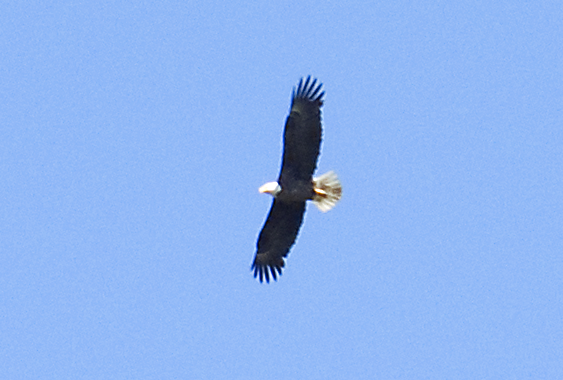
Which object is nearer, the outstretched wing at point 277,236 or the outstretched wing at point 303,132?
the outstretched wing at point 303,132

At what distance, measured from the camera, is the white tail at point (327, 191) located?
49.8ft

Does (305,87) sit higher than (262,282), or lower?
higher

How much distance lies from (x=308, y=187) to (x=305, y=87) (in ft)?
4.31

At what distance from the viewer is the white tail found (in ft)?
49.8

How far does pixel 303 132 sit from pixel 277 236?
5.89 feet

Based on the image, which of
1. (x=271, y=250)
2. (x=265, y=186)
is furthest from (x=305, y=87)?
(x=271, y=250)

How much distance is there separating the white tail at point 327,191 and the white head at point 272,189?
22.0 inches

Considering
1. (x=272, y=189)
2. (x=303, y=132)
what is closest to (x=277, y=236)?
(x=272, y=189)

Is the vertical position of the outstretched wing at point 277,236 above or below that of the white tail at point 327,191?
below

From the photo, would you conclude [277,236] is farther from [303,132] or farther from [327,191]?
[303,132]

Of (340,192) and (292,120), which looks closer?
(292,120)

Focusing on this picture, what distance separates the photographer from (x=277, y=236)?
→ 50.8 feet

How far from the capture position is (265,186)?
15.0m

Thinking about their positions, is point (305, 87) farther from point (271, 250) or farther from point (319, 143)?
point (271, 250)
